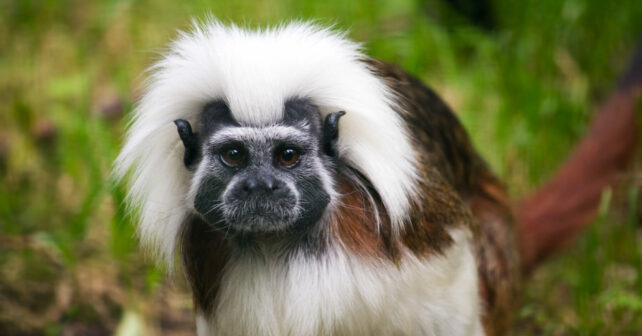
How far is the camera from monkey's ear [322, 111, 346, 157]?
93.6 inches

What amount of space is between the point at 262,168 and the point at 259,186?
66mm

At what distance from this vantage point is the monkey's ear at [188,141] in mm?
2387

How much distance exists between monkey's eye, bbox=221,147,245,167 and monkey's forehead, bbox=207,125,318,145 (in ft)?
0.12

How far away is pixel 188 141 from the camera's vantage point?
2424 millimetres

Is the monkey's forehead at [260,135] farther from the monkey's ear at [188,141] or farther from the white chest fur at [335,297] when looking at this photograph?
the white chest fur at [335,297]

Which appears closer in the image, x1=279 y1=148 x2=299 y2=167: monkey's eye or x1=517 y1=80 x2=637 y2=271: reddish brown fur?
x1=279 y1=148 x2=299 y2=167: monkey's eye

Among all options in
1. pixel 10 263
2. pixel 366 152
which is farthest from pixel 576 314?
pixel 10 263

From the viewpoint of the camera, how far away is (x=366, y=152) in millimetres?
2416

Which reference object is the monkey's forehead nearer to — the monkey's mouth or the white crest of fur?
the white crest of fur

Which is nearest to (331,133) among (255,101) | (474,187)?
(255,101)

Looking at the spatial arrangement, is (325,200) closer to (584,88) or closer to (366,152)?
(366,152)

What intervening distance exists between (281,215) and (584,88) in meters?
3.35

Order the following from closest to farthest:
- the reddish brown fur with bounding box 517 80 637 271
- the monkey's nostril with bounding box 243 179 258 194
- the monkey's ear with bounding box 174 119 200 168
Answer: the monkey's nostril with bounding box 243 179 258 194 → the monkey's ear with bounding box 174 119 200 168 → the reddish brown fur with bounding box 517 80 637 271

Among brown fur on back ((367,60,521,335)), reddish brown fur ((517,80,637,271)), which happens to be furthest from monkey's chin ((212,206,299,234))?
reddish brown fur ((517,80,637,271))
